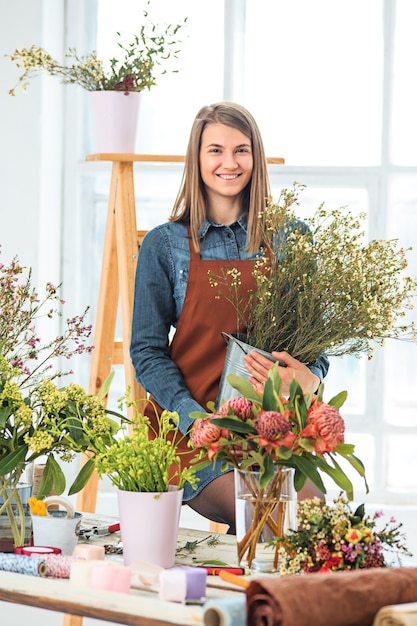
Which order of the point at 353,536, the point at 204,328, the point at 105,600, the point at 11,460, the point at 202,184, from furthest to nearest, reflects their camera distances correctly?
the point at 202,184
the point at 204,328
the point at 11,460
the point at 353,536
the point at 105,600

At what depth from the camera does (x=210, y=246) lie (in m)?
3.04

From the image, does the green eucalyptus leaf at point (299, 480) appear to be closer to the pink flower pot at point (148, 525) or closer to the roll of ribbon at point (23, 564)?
the pink flower pot at point (148, 525)

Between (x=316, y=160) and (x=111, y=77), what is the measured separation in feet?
3.94

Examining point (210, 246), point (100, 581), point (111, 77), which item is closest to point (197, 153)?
point (210, 246)

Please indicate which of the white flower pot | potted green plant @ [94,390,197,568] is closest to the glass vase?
potted green plant @ [94,390,197,568]

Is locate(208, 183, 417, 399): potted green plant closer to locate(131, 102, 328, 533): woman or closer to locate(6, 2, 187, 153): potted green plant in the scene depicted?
locate(131, 102, 328, 533): woman

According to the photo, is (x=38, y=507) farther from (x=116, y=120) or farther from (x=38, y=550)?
(x=116, y=120)

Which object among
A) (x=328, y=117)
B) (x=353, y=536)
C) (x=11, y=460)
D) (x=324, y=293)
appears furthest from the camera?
(x=328, y=117)

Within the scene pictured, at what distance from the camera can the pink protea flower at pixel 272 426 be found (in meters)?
1.80

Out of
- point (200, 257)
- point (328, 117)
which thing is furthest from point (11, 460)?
point (328, 117)

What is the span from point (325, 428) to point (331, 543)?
0.64ft

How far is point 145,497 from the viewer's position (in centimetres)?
189

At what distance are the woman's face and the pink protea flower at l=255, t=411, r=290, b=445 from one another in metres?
1.32

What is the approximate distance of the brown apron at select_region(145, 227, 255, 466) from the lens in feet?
9.66
